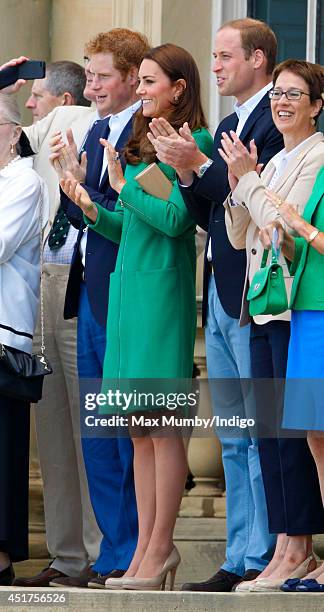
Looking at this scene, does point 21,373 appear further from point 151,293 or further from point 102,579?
point 102,579

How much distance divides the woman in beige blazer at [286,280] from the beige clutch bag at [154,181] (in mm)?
356

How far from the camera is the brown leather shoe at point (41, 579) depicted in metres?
7.21

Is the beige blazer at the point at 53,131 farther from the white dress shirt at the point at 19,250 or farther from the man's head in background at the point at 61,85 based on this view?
the white dress shirt at the point at 19,250

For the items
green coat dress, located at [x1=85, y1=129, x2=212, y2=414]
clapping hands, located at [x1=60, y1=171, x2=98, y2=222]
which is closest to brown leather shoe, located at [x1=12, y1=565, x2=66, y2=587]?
green coat dress, located at [x1=85, y1=129, x2=212, y2=414]

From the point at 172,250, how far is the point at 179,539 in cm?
172

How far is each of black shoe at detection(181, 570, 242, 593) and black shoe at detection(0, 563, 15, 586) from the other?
807 mm

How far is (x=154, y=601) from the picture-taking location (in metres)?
6.18

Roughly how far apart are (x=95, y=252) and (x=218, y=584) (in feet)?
4.86

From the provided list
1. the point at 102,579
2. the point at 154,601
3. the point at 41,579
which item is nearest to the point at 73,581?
the point at 41,579

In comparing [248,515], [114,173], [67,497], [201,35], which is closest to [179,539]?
[67,497]

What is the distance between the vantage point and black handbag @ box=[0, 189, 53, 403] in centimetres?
705

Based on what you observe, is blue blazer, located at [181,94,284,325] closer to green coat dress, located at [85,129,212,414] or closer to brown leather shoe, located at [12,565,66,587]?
green coat dress, located at [85,129,212,414]

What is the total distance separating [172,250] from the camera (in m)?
6.93

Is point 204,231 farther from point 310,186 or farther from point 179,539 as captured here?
point 179,539
